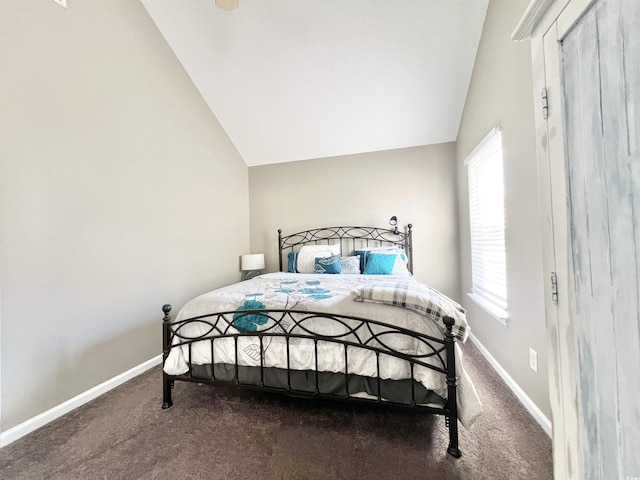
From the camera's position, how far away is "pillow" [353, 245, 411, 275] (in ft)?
9.99

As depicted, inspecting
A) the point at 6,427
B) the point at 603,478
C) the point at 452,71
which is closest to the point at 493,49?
the point at 452,71

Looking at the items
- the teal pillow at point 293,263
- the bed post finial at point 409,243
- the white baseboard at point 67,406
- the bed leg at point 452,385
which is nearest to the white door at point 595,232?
the bed leg at point 452,385

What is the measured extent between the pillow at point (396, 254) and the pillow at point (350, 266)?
0.29ft

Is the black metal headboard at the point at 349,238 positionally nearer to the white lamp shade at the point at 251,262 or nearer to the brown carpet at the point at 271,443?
the white lamp shade at the point at 251,262

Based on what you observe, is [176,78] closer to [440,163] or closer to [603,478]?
[440,163]

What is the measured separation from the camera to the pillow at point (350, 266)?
3154 mm

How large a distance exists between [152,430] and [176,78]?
321 cm

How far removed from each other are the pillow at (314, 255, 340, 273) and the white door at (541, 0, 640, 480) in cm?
236

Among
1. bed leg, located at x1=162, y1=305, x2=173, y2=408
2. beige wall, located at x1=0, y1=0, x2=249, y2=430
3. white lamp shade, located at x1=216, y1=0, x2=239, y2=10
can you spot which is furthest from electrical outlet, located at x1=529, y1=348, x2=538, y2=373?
white lamp shade, located at x1=216, y1=0, x2=239, y2=10

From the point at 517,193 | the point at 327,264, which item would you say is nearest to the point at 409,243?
the point at 327,264

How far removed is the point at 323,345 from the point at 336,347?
0.26 ft

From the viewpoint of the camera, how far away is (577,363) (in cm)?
77

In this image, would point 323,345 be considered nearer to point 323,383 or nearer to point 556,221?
point 323,383

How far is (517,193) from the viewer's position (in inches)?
68.0
